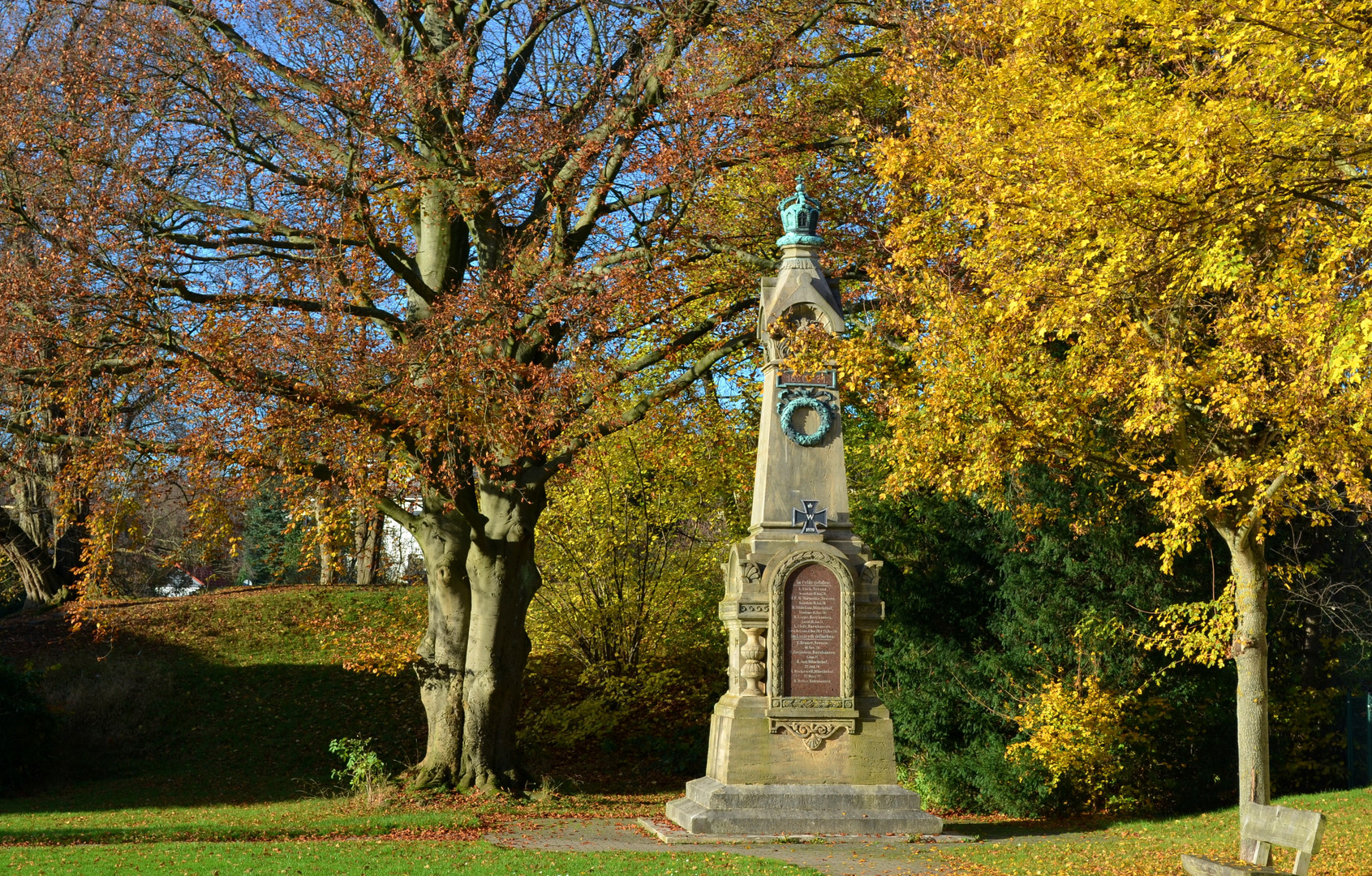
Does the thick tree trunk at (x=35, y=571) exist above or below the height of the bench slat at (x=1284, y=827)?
above

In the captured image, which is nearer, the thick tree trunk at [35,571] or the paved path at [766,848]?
the paved path at [766,848]

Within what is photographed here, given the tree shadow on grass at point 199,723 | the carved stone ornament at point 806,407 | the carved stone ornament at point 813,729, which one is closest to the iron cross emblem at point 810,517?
the carved stone ornament at point 806,407

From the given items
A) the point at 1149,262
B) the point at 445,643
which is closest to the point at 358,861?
the point at 445,643

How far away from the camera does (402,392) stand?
13945mm

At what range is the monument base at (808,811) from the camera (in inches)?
466

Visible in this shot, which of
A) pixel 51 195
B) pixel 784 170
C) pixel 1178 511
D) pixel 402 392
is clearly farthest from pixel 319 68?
pixel 1178 511

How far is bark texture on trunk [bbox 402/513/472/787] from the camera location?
1644cm

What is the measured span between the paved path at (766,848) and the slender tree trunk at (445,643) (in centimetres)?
310

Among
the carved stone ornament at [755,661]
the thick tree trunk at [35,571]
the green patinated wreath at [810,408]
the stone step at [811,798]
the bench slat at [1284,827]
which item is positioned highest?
the green patinated wreath at [810,408]

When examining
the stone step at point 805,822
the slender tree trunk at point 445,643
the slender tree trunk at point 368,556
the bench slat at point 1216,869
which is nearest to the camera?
the bench slat at point 1216,869

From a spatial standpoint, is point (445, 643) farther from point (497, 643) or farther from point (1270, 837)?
point (1270, 837)

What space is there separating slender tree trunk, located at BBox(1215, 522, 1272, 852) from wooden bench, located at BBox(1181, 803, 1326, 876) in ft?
10.5

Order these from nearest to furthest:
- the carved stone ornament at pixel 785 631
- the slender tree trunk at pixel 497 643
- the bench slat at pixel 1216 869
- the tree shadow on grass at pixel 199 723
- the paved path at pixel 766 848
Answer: the bench slat at pixel 1216 869 → the paved path at pixel 766 848 → the carved stone ornament at pixel 785 631 → the slender tree trunk at pixel 497 643 → the tree shadow on grass at pixel 199 723

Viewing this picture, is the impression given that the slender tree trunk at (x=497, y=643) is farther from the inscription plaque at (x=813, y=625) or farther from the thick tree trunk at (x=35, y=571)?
the thick tree trunk at (x=35, y=571)
